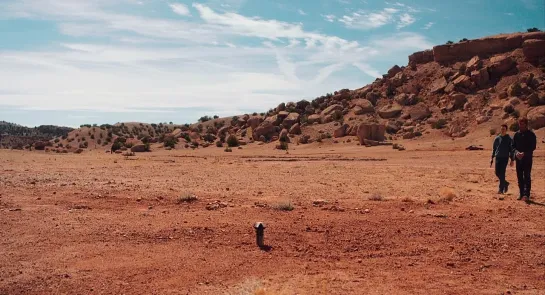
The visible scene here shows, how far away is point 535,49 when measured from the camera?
162 ft

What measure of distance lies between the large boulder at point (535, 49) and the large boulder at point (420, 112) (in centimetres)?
1331

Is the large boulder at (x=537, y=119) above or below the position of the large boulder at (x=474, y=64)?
below

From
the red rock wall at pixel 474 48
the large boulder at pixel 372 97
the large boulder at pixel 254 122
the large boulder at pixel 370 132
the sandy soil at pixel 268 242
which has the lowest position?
the sandy soil at pixel 268 242

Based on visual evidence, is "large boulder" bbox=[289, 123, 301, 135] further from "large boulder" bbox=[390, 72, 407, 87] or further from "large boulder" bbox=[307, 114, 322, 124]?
"large boulder" bbox=[390, 72, 407, 87]

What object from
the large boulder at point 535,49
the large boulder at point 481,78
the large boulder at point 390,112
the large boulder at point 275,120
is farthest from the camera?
the large boulder at point 275,120

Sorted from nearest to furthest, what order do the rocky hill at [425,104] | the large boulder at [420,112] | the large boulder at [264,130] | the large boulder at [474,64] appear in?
the rocky hill at [425,104]
the large boulder at [420,112]
the large boulder at [264,130]
the large boulder at [474,64]

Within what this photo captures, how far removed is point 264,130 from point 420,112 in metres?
17.3

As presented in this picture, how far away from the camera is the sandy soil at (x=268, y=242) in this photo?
5965mm

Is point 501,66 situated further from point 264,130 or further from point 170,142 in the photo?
point 170,142

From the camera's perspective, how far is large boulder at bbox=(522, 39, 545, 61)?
49.4 meters

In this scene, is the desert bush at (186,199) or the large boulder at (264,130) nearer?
the desert bush at (186,199)

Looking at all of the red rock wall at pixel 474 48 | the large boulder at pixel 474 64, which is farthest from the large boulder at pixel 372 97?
the large boulder at pixel 474 64

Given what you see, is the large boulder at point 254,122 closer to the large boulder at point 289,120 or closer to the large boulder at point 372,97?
the large boulder at point 289,120

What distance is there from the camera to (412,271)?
644cm
